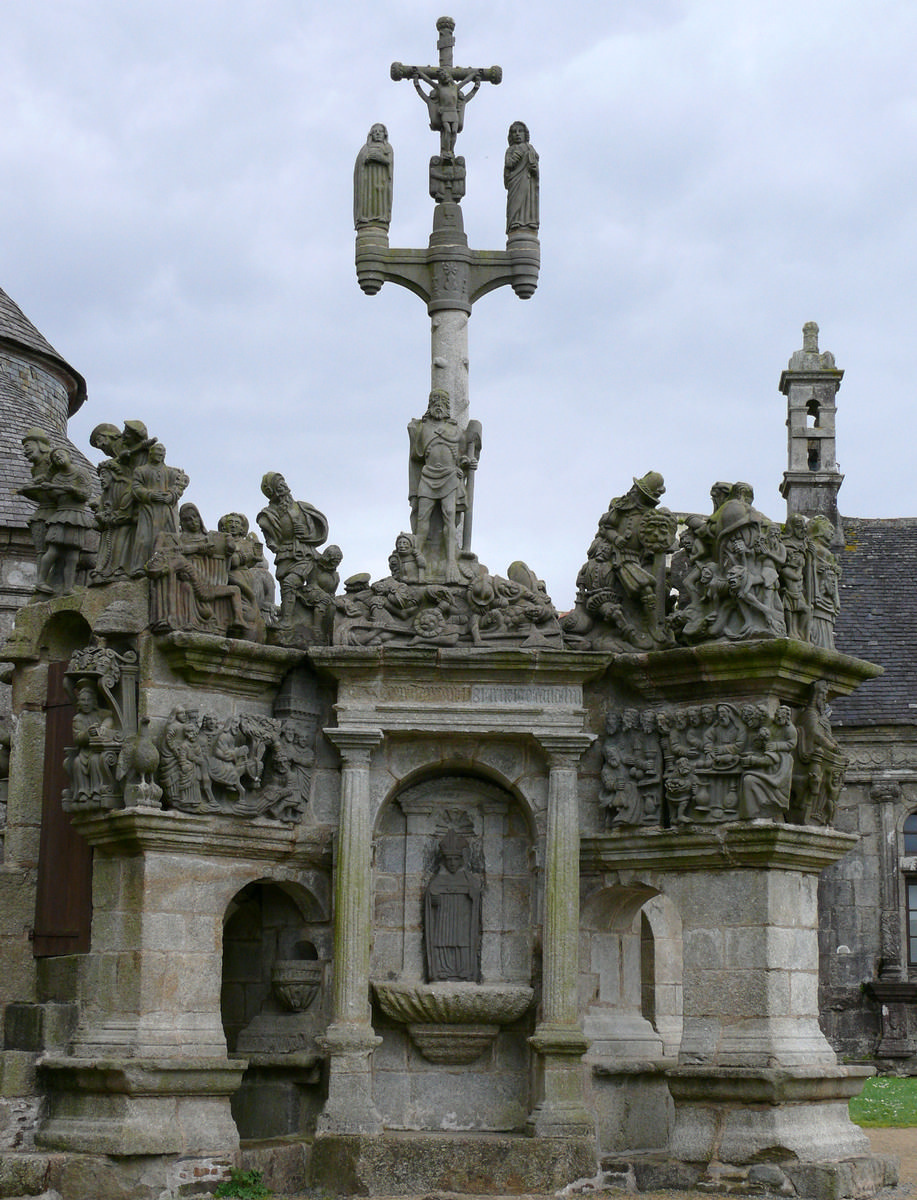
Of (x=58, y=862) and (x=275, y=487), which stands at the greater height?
(x=275, y=487)

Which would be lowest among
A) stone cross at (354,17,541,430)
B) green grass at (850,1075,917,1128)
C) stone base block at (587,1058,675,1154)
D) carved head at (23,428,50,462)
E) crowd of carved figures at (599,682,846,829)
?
green grass at (850,1075,917,1128)

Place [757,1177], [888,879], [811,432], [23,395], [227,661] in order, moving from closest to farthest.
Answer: [757,1177] → [227,661] → [23,395] → [888,879] → [811,432]

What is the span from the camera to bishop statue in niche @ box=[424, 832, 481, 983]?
1388 centimetres

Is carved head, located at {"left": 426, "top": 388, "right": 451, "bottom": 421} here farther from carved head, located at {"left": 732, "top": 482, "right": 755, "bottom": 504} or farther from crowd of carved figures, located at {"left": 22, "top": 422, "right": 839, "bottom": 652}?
carved head, located at {"left": 732, "top": 482, "right": 755, "bottom": 504}

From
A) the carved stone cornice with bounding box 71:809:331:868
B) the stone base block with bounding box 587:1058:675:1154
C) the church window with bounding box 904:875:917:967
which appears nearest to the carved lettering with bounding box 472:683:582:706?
the carved stone cornice with bounding box 71:809:331:868

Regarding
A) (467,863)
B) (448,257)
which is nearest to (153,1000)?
(467,863)

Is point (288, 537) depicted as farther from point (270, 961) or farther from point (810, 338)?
point (810, 338)

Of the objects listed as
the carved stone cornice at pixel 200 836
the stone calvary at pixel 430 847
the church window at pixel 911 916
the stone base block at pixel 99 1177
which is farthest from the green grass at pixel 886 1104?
the stone base block at pixel 99 1177

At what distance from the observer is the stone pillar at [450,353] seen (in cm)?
1470

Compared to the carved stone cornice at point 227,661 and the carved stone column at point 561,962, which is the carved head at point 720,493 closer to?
the carved stone column at point 561,962

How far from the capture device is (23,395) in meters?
27.0

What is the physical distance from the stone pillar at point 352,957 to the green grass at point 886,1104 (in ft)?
22.9

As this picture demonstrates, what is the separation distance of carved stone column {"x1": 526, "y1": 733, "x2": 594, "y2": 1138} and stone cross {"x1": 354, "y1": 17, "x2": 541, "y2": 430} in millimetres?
2890

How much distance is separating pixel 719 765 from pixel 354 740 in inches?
105
